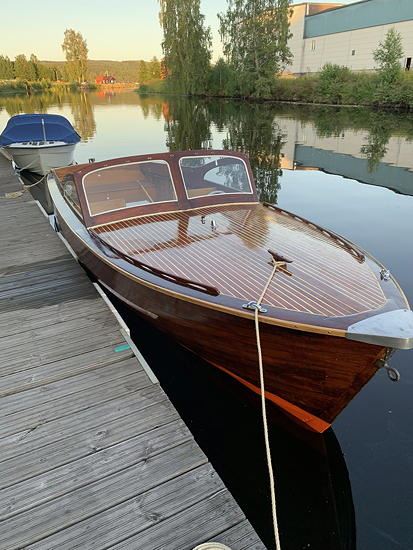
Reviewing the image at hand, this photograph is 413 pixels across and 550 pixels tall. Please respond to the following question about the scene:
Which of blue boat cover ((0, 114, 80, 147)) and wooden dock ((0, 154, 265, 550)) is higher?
blue boat cover ((0, 114, 80, 147))

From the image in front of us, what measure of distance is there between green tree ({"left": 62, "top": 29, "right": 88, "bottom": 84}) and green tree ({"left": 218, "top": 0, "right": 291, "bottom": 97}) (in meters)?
61.0

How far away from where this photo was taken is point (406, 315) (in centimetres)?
298

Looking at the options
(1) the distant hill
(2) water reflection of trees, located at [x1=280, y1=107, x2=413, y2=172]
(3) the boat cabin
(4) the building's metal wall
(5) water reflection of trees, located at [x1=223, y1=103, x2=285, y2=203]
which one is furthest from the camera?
(1) the distant hill

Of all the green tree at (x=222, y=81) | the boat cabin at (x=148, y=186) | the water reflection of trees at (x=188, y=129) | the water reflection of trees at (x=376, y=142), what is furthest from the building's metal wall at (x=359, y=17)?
the boat cabin at (x=148, y=186)

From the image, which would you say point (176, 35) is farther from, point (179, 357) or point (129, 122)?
point (179, 357)

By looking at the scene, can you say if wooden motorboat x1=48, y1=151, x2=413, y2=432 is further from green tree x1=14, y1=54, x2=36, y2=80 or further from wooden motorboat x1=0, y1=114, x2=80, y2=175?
green tree x1=14, y1=54, x2=36, y2=80

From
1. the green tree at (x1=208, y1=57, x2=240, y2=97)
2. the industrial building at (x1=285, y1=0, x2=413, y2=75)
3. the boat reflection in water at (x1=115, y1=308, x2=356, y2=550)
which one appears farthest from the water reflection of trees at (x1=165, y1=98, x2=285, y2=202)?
the industrial building at (x1=285, y1=0, x2=413, y2=75)

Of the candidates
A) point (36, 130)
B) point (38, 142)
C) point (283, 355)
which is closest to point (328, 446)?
point (283, 355)

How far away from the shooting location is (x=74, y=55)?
91500mm

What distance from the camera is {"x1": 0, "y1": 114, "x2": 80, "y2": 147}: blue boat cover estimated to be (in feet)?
45.4

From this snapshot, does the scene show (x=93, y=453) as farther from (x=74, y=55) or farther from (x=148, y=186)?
(x=74, y=55)

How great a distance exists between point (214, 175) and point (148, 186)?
3.10 ft

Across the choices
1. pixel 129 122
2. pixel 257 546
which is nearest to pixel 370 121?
pixel 129 122

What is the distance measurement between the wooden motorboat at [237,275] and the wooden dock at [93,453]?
73cm
